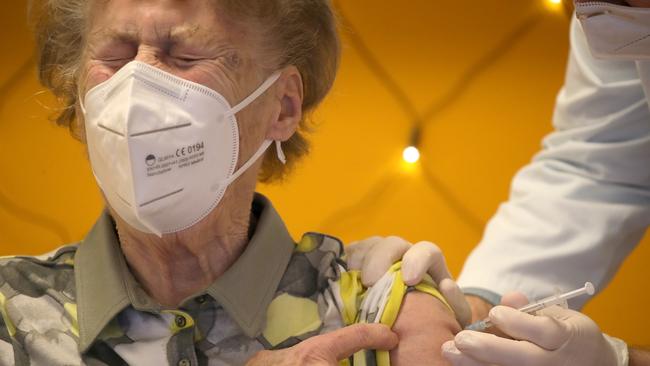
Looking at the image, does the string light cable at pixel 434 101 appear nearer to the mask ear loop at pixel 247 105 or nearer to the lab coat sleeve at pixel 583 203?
the lab coat sleeve at pixel 583 203

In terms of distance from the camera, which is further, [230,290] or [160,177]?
[230,290]

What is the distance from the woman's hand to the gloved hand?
133mm

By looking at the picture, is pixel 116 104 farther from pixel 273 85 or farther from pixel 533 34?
pixel 533 34

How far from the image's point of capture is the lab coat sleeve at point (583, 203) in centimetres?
211

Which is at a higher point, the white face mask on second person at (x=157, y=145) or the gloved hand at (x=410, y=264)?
the white face mask on second person at (x=157, y=145)

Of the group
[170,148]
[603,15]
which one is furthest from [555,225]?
[170,148]

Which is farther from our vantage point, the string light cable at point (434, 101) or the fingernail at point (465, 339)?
the string light cable at point (434, 101)

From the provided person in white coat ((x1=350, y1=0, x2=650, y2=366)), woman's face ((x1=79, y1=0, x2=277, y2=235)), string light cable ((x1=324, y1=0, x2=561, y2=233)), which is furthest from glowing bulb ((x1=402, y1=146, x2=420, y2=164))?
woman's face ((x1=79, y1=0, x2=277, y2=235))

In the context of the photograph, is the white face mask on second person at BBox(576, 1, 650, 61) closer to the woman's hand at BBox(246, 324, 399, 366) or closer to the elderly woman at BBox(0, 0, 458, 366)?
the elderly woman at BBox(0, 0, 458, 366)

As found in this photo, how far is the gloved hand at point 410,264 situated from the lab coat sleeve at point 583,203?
477mm

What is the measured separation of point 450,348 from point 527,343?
111 millimetres

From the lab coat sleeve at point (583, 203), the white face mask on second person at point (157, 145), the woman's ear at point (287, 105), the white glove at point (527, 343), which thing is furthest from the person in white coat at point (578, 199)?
the white face mask on second person at point (157, 145)

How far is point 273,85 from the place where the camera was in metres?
1.57

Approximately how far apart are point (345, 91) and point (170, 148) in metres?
1.33
